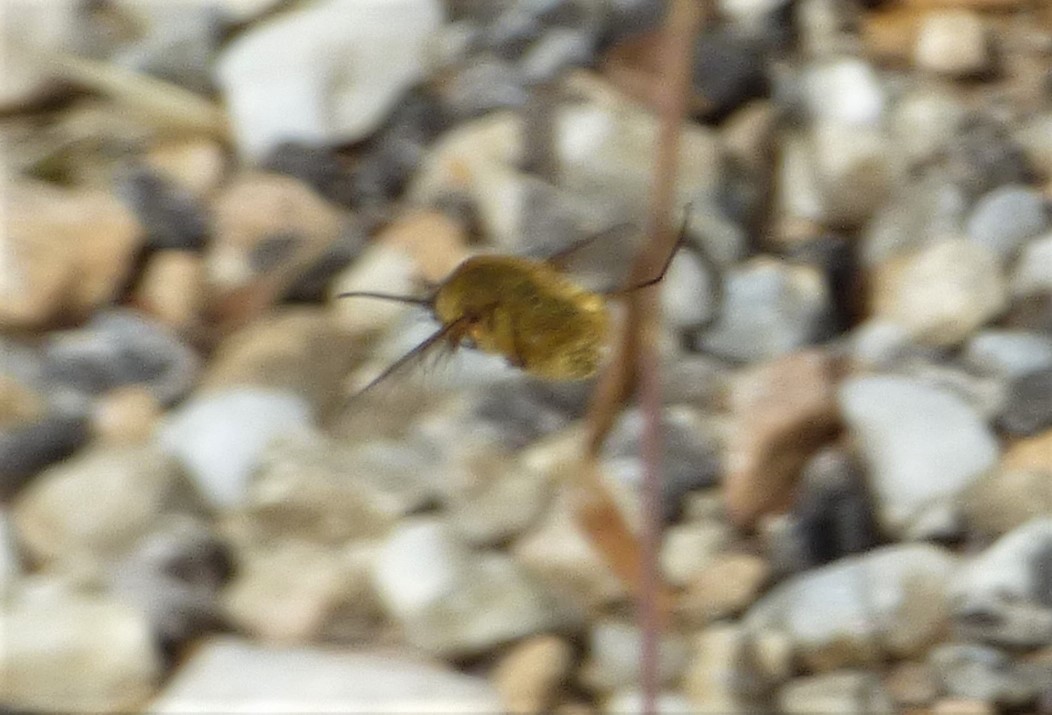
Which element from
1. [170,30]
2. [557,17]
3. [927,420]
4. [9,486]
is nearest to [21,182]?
[170,30]

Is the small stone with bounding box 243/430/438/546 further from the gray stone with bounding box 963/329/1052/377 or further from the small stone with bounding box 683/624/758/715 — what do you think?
the gray stone with bounding box 963/329/1052/377

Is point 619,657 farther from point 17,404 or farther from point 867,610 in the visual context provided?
point 17,404

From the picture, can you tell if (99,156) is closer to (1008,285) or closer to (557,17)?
(557,17)

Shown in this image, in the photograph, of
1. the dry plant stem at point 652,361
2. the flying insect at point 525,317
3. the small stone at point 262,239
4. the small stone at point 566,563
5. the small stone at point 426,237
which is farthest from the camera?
the small stone at point 262,239

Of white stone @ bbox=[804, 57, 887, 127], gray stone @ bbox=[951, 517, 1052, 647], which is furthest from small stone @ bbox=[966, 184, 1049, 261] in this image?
gray stone @ bbox=[951, 517, 1052, 647]

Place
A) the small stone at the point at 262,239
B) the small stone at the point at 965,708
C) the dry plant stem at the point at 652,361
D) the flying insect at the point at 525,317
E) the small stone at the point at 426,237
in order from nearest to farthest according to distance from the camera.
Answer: the flying insect at the point at 525,317, the dry plant stem at the point at 652,361, the small stone at the point at 965,708, the small stone at the point at 426,237, the small stone at the point at 262,239

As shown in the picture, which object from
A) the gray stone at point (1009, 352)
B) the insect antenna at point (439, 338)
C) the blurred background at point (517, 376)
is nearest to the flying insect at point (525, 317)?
the insect antenna at point (439, 338)

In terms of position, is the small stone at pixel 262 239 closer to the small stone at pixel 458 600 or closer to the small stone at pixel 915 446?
the small stone at pixel 458 600
